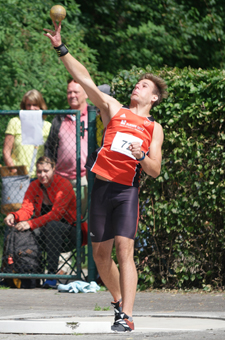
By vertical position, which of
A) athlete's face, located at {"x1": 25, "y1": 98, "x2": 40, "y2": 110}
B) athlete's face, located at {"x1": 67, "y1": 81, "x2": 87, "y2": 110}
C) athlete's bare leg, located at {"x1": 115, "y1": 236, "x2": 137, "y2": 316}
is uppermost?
athlete's face, located at {"x1": 67, "y1": 81, "x2": 87, "y2": 110}

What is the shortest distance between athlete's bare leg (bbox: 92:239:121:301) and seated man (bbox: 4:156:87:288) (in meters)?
2.03

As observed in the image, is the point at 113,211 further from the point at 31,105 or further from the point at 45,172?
the point at 31,105

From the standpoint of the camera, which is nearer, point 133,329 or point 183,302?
point 133,329

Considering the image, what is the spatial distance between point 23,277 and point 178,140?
238 cm

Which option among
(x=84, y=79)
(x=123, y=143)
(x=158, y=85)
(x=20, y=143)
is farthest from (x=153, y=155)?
(x=20, y=143)

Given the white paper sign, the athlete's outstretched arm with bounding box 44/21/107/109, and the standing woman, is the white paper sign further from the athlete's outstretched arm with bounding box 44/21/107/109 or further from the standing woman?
the athlete's outstretched arm with bounding box 44/21/107/109

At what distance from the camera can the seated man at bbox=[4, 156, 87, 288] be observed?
6707 mm

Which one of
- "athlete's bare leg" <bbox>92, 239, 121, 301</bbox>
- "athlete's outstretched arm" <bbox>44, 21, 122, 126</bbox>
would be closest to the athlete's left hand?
"athlete's outstretched arm" <bbox>44, 21, 122, 126</bbox>

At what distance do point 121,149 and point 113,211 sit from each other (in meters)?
0.49

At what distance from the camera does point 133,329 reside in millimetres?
4320

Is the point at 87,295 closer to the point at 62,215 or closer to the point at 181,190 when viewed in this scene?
the point at 62,215

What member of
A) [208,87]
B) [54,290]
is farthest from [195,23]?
[54,290]

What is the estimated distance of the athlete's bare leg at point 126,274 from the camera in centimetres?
436

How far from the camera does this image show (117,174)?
462 centimetres
